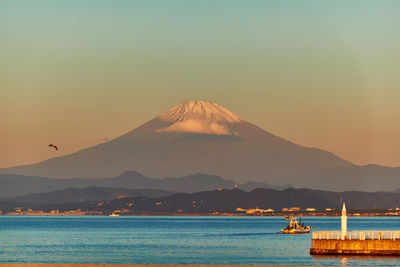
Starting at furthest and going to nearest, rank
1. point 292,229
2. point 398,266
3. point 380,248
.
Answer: point 292,229 < point 380,248 < point 398,266

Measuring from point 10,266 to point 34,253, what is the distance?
2309 inches

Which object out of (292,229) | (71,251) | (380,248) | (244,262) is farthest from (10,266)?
(292,229)

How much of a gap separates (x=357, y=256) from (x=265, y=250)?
36000mm

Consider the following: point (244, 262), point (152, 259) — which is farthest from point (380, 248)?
point (152, 259)

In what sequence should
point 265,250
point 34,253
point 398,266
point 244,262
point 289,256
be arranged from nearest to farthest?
1. point 398,266
2. point 244,262
3. point 289,256
4. point 34,253
5. point 265,250

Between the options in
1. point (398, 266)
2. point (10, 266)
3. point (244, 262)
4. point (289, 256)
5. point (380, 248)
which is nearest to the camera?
point (10, 266)

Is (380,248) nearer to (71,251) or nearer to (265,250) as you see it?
(265,250)

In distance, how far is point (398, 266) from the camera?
225ft

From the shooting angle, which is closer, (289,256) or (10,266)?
(10,266)

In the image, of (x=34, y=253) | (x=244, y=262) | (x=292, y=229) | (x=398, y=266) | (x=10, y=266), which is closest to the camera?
(x=10, y=266)

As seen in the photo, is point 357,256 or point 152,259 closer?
point 357,256

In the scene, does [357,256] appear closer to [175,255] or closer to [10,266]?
[175,255]

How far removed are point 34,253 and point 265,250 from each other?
29.8 metres

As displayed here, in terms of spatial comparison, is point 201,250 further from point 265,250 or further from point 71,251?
point 71,251
